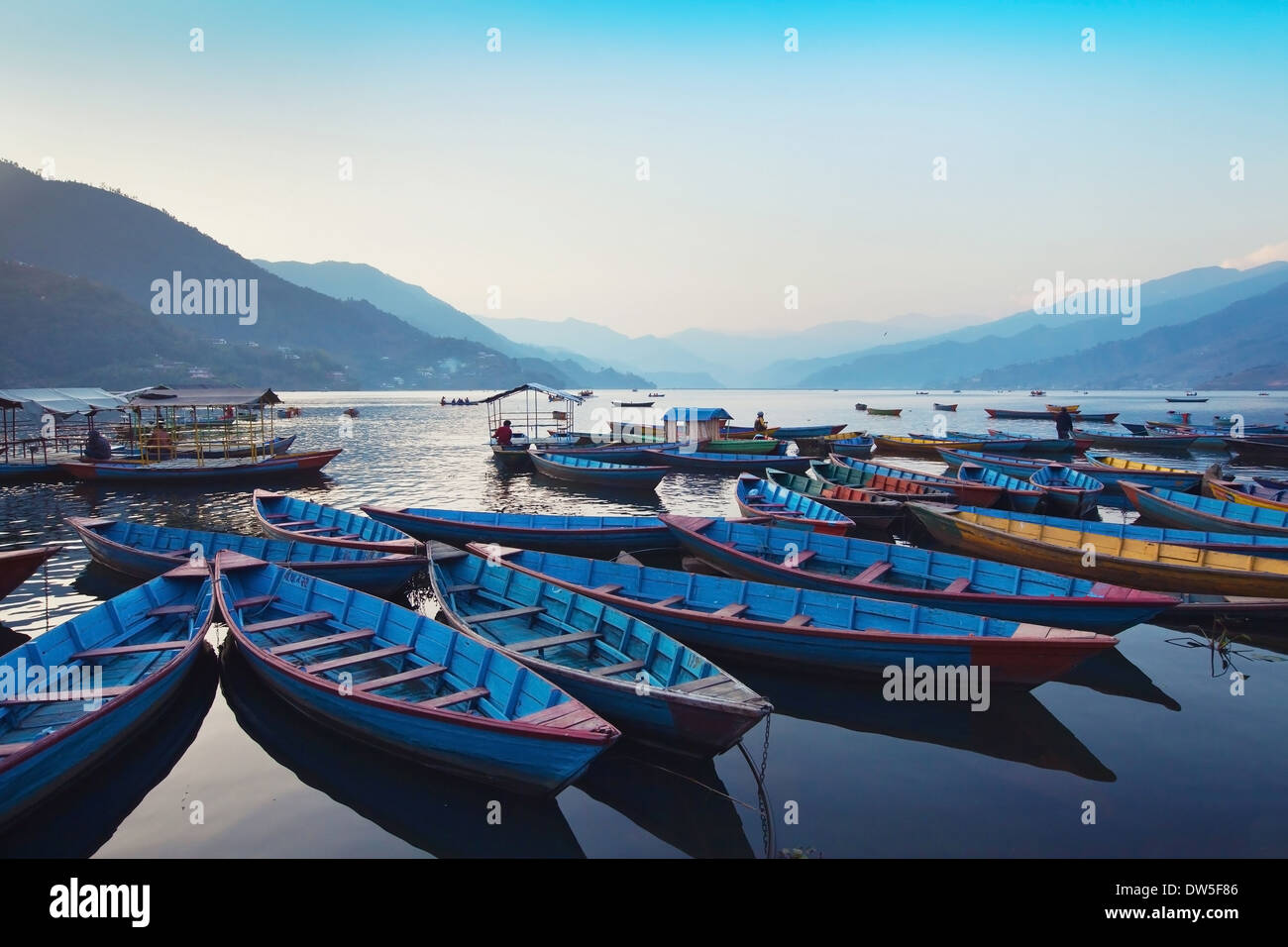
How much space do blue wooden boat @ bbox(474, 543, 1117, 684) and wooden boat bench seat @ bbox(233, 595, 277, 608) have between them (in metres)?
4.31

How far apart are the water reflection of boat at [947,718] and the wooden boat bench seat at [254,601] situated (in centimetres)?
869

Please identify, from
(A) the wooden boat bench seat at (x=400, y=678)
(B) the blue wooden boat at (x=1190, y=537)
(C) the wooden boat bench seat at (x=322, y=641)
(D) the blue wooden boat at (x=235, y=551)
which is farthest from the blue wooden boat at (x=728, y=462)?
(A) the wooden boat bench seat at (x=400, y=678)

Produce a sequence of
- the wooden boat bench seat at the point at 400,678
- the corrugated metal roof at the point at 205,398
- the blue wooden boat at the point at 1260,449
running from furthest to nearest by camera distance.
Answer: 1. the blue wooden boat at the point at 1260,449
2. the corrugated metal roof at the point at 205,398
3. the wooden boat bench seat at the point at 400,678

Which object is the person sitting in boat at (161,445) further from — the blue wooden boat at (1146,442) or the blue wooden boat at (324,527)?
the blue wooden boat at (1146,442)

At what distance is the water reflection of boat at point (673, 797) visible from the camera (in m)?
7.50

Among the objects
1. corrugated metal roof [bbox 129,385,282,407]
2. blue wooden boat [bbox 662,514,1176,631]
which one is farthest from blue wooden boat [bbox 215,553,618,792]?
corrugated metal roof [bbox 129,385,282,407]

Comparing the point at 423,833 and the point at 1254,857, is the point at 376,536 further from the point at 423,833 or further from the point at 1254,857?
the point at 1254,857

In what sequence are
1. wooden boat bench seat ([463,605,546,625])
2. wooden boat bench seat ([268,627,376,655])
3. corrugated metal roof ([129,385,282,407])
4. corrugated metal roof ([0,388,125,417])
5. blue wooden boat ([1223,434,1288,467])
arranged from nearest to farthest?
wooden boat bench seat ([268,627,376,655]) < wooden boat bench seat ([463,605,546,625]) < corrugated metal roof ([129,385,282,407]) < corrugated metal roof ([0,388,125,417]) < blue wooden boat ([1223,434,1288,467])

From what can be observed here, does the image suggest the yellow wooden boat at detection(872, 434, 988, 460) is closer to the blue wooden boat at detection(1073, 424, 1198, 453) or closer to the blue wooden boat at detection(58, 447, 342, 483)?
the blue wooden boat at detection(1073, 424, 1198, 453)

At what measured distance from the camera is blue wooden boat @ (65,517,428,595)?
1349 cm

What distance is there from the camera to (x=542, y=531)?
17.9 metres

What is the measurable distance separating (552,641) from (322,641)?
3.55m
